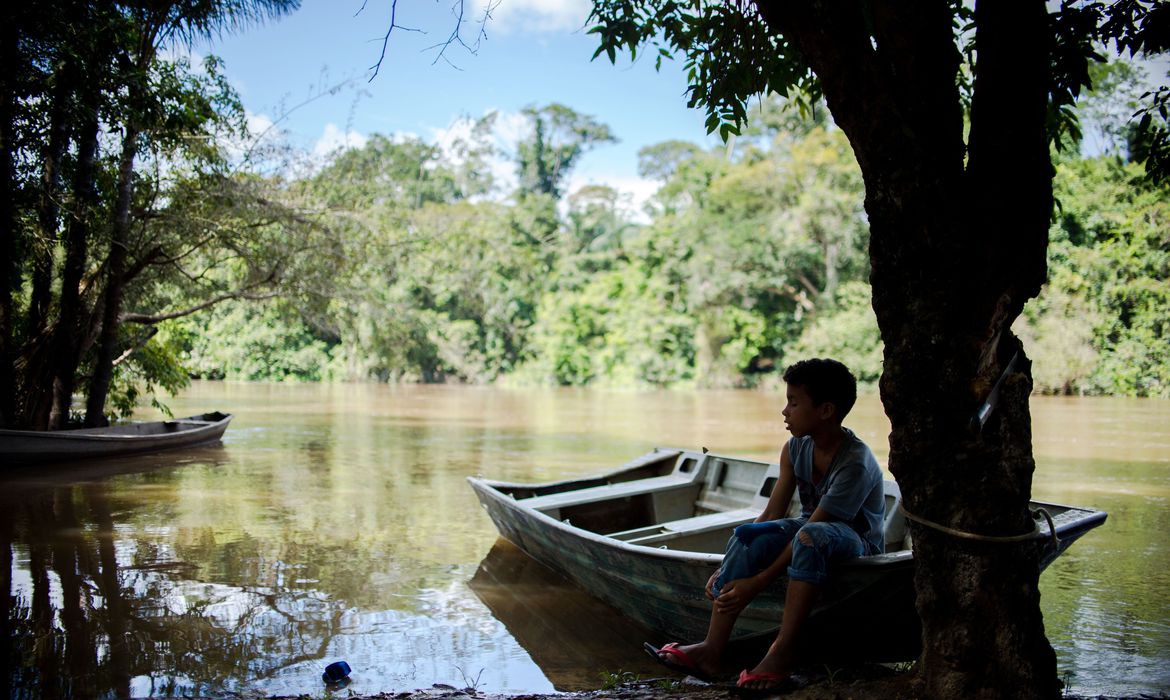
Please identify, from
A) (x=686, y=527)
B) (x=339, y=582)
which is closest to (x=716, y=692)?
(x=686, y=527)

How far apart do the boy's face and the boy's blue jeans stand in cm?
38

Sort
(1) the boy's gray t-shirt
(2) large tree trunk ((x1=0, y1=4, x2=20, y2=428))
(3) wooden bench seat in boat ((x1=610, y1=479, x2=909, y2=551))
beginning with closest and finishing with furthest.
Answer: (1) the boy's gray t-shirt → (3) wooden bench seat in boat ((x1=610, y1=479, x2=909, y2=551)) → (2) large tree trunk ((x1=0, y1=4, x2=20, y2=428))

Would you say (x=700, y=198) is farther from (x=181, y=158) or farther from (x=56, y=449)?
(x=56, y=449)

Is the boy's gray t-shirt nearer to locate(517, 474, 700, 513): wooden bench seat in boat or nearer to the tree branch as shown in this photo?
locate(517, 474, 700, 513): wooden bench seat in boat

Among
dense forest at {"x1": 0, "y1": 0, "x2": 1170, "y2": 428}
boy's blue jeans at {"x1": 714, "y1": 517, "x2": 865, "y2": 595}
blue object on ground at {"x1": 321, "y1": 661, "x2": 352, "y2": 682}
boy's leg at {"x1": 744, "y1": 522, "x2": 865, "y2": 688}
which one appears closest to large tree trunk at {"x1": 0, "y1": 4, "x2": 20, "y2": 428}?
dense forest at {"x1": 0, "y1": 0, "x2": 1170, "y2": 428}

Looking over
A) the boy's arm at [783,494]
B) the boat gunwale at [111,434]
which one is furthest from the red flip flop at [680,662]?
the boat gunwale at [111,434]

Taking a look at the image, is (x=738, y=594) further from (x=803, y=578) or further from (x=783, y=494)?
(x=783, y=494)

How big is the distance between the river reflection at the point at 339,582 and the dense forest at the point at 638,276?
494cm

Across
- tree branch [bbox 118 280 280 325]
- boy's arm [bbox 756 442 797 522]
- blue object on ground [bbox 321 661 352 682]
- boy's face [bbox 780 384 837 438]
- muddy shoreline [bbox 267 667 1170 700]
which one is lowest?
blue object on ground [bbox 321 661 352 682]

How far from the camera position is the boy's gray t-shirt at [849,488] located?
3.37 meters

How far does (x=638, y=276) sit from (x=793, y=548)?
33.2m

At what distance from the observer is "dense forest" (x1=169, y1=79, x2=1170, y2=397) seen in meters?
17.0

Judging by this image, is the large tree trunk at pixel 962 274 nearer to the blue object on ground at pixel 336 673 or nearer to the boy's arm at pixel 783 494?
the boy's arm at pixel 783 494

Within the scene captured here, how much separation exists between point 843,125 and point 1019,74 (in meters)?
0.54
